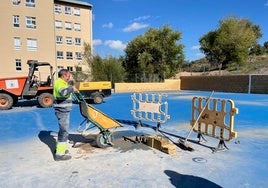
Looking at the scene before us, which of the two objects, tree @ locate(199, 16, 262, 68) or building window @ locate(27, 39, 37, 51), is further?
tree @ locate(199, 16, 262, 68)

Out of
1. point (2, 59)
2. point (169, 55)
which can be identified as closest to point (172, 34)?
point (169, 55)

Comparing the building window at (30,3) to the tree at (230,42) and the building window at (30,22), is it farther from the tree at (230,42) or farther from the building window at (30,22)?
the tree at (230,42)

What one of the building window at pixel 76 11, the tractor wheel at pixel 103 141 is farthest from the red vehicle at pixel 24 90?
the building window at pixel 76 11

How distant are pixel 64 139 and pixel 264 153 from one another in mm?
4248

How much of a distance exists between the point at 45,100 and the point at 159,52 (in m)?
21.7

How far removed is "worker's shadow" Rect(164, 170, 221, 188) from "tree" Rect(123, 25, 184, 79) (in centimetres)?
2794

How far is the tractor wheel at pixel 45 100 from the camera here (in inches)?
517

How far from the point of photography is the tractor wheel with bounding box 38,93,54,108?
1313 centimetres

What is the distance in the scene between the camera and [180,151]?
553 cm

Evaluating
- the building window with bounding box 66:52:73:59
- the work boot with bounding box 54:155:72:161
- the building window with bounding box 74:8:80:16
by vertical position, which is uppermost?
the building window with bounding box 74:8:80:16

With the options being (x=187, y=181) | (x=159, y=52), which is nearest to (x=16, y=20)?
(x=159, y=52)

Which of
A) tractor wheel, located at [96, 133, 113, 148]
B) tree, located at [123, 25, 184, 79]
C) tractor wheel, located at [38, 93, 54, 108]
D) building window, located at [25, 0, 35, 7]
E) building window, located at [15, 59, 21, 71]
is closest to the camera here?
tractor wheel, located at [96, 133, 113, 148]

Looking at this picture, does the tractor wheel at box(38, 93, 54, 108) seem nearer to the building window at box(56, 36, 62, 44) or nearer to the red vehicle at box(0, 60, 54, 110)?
the red vehicle at box(0, 60, 54, 110)

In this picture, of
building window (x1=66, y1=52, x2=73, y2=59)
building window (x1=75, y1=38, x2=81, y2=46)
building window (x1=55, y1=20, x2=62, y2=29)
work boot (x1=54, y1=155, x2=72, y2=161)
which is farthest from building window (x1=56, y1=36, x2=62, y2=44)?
work boot (x1=54, y1=155, x2=72, y2=161)
